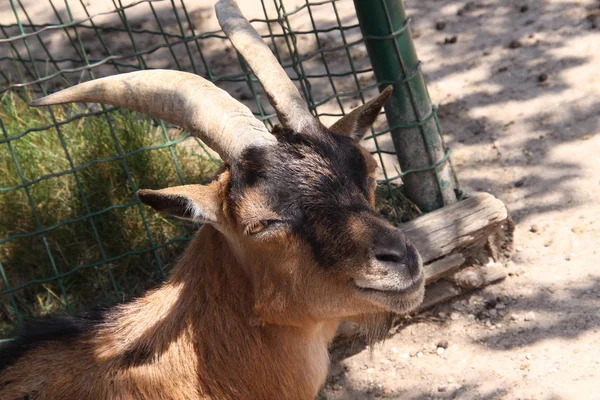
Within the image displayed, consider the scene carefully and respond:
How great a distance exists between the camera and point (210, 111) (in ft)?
12.4

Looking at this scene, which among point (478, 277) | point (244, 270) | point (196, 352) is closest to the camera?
point (244, 270)

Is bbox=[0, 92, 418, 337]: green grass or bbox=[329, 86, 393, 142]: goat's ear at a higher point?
bbox=[329, 86, 393, 142]: goat's ear

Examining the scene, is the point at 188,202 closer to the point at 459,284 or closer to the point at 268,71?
the point at 268,71

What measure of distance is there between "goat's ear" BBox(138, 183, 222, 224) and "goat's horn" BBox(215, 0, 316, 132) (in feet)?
1.72

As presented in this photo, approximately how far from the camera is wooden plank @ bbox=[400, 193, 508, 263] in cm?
561

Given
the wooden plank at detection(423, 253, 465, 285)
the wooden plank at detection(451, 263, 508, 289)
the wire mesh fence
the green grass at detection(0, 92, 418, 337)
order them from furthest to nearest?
the green grass at detection(0, 92, 418, 337), the wire mesh fence, the wooden plank at detection(451, 263, 508, 289), the wooden plank at detection(423, 253, 465, 285)

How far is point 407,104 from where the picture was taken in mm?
5660

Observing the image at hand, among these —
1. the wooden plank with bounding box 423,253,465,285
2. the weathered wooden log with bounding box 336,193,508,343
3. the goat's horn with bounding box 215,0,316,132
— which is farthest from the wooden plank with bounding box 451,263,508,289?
the goat's horn with bounding box 215,0,316,132

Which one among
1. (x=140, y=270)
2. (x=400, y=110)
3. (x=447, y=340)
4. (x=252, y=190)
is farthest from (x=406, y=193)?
(x=252, y=190)

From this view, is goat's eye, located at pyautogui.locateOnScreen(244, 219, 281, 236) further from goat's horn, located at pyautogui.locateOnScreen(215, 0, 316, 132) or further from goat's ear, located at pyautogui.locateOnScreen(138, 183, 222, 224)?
goat's horn, located at pyautogui.locateOnScreen(215, 0, 316, 132)

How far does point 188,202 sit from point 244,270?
1.80 ft

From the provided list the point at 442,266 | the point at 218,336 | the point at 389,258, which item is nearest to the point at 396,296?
the point at 389,258

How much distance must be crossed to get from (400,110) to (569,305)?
1.73 meters

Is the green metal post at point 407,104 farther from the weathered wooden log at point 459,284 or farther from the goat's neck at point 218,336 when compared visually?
the goat's neck at point 218,336
